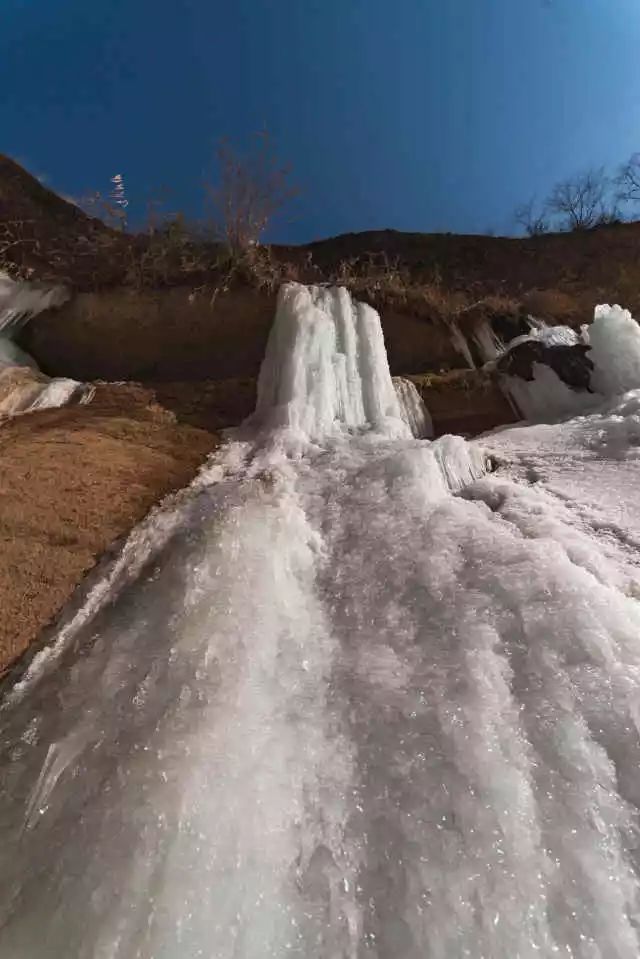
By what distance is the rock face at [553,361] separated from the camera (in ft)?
21.3

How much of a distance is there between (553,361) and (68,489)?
4994mm

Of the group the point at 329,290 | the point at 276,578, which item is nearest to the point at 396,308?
the point at 329,290

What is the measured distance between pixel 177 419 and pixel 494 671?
3627 mm

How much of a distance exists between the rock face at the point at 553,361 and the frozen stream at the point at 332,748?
3.28m

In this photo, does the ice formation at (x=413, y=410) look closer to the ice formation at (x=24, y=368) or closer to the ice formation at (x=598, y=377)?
the ice formation at (x=598, y=377)

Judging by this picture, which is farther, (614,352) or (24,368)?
(614,352)

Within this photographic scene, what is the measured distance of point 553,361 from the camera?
21.9 ft

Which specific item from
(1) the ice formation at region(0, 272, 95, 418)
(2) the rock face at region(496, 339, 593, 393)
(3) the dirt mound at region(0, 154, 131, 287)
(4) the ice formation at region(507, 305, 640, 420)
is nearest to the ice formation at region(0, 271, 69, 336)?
(1) the ice formation at region(0, 272, 95, 418)

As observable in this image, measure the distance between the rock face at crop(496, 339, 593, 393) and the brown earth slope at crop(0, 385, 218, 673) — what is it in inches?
134

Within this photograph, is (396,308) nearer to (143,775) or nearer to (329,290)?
(329,290)

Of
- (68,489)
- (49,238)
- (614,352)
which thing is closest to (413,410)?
(614,352)

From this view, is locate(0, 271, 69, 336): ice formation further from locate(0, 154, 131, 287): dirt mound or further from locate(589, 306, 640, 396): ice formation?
locate(589, 306, 640, 396): ice formation

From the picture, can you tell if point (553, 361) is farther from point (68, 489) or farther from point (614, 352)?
point (68, 489)

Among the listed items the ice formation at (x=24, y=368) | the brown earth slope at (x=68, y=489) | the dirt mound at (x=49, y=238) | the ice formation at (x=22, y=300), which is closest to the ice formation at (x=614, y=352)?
the brown earth slope at (x=68, y=489)
